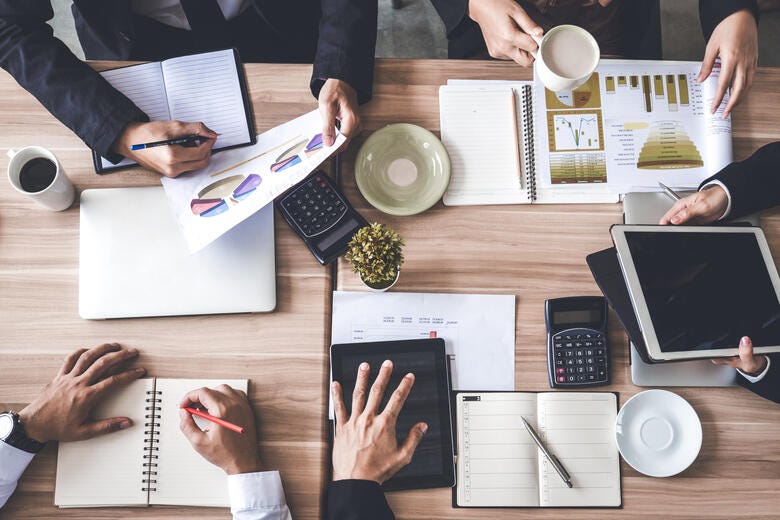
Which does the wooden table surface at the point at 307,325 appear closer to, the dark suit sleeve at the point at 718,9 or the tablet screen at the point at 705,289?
the tablet screen at the point at 705,289

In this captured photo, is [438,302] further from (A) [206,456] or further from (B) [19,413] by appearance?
(B) [19,413]

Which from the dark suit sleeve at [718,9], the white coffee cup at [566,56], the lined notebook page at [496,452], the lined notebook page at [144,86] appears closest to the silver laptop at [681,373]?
the lined notebook page at [496,452]

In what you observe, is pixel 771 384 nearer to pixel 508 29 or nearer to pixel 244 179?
pixel 508 29

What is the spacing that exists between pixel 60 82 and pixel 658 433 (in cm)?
132

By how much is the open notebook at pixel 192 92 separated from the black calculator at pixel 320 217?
16cm

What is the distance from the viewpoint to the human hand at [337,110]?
3.40 ft

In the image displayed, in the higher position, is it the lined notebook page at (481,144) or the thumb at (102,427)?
the lined notebook page at (481,144)

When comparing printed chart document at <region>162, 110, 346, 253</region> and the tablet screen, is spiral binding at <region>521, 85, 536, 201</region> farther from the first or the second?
printed chart document at <region>162, 110, 346, 253</region>

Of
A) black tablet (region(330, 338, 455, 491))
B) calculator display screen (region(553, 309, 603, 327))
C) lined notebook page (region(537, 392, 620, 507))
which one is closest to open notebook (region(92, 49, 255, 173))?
black tablet (region(330, 338, 455, 491))

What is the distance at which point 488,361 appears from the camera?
40.2 inches

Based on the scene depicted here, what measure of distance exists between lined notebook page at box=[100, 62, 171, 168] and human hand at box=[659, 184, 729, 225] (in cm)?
103

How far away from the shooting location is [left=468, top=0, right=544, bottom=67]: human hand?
41.8 inches

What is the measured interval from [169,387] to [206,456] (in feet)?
0.49

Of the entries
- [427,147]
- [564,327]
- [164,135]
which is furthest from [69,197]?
[564,327]
